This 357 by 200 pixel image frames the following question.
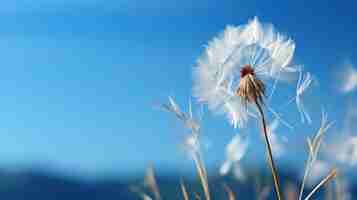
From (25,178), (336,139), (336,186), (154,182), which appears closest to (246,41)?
(154,182)

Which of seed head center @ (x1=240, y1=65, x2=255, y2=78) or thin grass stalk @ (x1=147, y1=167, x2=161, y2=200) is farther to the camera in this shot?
thin grass stalk @ (x1=147, y1=167, x2=161, y2=200)

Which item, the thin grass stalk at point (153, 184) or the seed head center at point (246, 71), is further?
the thin grass stalk at point (153, 184)

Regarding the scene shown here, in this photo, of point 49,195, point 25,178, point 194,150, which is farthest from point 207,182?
point 49,195

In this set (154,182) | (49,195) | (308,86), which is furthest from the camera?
(49,195)

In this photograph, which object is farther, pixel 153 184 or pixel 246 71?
pixel 153 184

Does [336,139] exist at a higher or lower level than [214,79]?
higher

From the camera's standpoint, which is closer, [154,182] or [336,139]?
[154,182]

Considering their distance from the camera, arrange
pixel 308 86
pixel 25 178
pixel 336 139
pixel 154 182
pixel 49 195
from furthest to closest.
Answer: pixel 49 195, pixel 25 178, pixel 336 139, pixel 154 182, pixel 308 86

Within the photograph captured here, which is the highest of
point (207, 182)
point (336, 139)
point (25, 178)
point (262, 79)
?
point (25, 178)

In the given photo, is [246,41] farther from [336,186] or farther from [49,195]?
[49,195]
